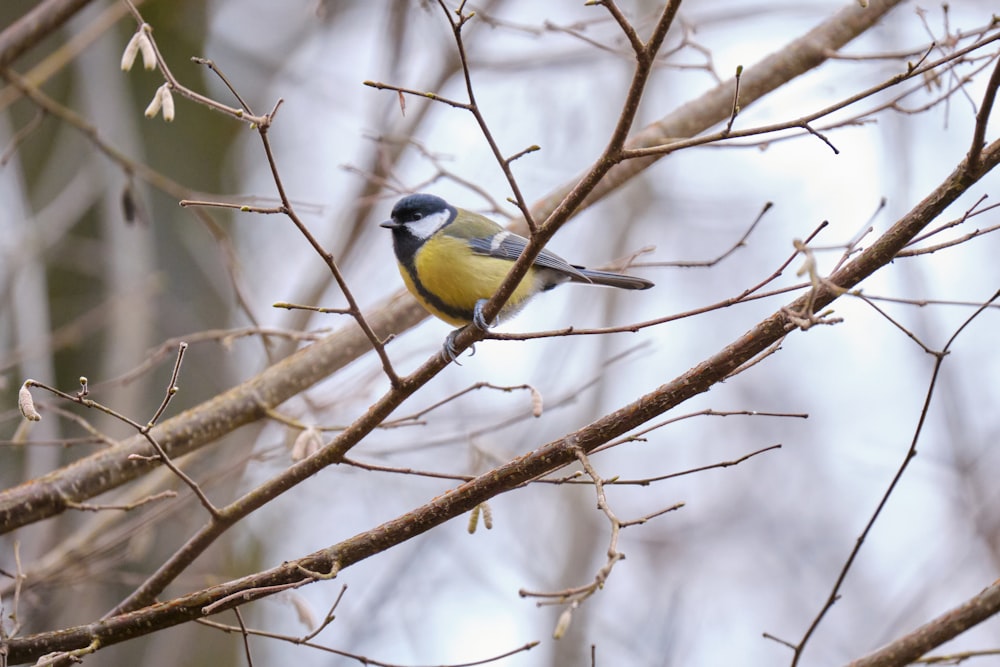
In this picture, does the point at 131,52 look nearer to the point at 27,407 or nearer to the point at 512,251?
the point at 27,407

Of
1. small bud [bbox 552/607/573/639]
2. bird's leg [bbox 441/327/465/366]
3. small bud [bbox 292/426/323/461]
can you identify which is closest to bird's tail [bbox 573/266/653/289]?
bird's leg [bbox 441/327/465/366]

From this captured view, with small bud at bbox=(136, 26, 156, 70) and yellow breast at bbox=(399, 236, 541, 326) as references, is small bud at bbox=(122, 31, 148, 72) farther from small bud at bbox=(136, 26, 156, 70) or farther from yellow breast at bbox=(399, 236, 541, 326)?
yellow breast at bbox=(399, 236, 541, 326)

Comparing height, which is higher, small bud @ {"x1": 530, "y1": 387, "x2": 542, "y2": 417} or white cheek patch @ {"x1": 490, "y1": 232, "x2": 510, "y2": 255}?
white cheek patch @ {"x1": 490, "y1": 232, "x2": 510, "y2": 255}

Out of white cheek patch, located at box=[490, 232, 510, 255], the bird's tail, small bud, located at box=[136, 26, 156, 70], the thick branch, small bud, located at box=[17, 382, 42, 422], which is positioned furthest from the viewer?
white cheek patch, located at box=[490, 232, 510, 255]

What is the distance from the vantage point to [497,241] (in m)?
3.41

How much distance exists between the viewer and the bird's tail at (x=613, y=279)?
319 cm

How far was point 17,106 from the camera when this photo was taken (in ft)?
16.0

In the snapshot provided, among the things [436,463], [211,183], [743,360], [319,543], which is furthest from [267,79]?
[743,360]

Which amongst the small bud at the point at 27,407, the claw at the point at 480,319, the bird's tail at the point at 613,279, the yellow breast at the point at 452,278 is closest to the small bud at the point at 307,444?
the claw at the point at 480,319

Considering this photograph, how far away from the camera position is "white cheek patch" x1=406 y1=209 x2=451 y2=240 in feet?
11.0

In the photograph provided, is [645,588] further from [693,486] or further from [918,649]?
[918,649]

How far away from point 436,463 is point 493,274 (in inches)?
163

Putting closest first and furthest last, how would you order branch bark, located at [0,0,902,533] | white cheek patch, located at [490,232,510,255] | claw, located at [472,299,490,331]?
claw, located at [472,299,490,331]
branch bark, located at [0,0,902,533]
white cheek patch, located at [490,232,510,255]

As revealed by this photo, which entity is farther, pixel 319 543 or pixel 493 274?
pixel 319 543
